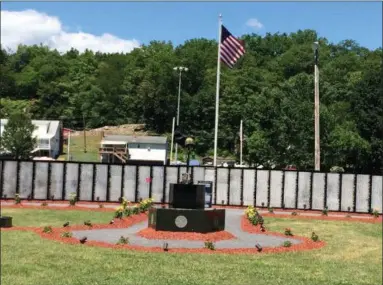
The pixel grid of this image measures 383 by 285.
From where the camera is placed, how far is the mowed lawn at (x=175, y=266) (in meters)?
10.4

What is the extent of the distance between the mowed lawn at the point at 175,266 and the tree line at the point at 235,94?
35719mm

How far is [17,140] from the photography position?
222 ft

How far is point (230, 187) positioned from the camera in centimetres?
3053

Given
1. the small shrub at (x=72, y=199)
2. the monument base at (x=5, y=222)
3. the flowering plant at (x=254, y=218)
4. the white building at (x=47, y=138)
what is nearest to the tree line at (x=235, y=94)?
the white building at (x=47, y=138)

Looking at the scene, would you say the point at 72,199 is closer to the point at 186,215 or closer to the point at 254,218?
the point at 254,218

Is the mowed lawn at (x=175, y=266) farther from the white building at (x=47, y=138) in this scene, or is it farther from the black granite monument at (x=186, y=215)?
the white building at (x=47, y=138)

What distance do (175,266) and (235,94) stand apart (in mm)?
82825

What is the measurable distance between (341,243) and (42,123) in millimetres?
78484

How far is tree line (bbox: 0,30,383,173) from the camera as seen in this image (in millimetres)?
53500

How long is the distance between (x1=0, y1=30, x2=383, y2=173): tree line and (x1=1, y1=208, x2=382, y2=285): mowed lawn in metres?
35.7

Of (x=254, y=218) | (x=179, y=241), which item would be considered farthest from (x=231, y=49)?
(x=179, y=241)

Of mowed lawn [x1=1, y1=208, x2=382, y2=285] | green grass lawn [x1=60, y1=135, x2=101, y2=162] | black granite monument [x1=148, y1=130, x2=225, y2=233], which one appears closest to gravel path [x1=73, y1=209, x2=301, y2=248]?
black granite monument [x1=148, y1=130, x2=225, y2=233]

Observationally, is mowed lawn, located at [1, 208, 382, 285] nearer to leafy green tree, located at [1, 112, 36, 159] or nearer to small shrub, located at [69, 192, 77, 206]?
small shrub, located at [69, 192, 77, 206]

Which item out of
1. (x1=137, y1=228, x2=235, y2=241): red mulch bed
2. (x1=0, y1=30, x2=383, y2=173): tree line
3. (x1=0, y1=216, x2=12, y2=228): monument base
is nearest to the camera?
(x1=137, y1=228, x2=235, y2=241): red mulch bed
